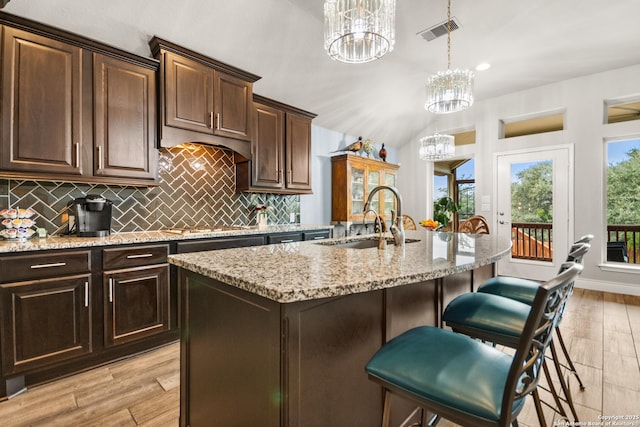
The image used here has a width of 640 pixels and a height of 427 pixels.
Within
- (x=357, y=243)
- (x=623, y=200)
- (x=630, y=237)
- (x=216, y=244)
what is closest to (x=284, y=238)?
(x=216, y=244)

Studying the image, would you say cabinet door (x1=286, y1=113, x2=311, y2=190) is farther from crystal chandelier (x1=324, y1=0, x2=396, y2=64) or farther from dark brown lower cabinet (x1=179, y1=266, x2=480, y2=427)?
dark brown lower cabinet (x1=179, y1=266, x2=480, y2=427)

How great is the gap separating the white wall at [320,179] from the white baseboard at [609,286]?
3.83 meters

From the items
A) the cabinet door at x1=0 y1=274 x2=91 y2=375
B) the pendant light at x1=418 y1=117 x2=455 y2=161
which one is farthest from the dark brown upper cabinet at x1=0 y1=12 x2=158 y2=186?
the pendant light at x1=418 y1=117 x2=455 y2=161

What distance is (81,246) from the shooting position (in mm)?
2002

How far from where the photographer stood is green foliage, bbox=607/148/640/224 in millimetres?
4105

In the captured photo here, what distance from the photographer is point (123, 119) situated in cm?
239

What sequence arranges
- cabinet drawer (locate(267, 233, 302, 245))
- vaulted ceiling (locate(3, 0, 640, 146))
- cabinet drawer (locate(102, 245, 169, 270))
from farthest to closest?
cabinet drawer (locate(267, 233, 302, 245)), vaulted ceiling (locate(3, 0, 640, 146)), cabinet drawer (locate(102, 245, 169, 270))

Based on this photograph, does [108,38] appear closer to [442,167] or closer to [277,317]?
[277,317]

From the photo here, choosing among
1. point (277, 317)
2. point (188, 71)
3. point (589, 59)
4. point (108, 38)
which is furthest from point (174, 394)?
point (589, 59)

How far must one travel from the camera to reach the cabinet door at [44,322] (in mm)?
1780

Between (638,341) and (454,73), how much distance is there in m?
2.84

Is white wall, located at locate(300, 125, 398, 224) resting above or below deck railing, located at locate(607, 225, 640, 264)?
above

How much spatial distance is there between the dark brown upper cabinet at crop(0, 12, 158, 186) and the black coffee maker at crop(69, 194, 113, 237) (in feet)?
0.55

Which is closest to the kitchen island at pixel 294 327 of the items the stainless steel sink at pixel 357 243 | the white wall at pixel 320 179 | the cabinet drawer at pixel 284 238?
the stainless steel sink at pixel 357 243
